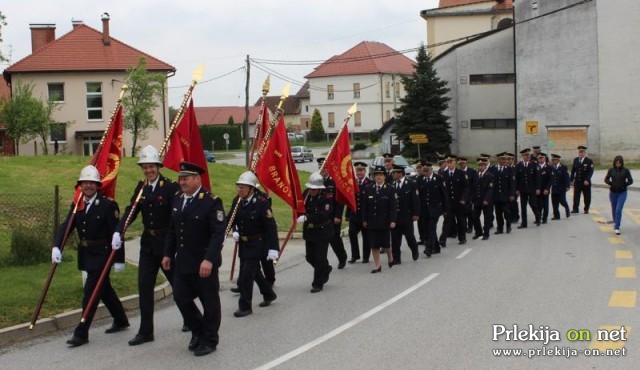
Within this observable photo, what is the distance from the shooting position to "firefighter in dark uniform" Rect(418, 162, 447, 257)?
50.3ft

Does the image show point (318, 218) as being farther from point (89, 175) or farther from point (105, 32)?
point (105, 32)

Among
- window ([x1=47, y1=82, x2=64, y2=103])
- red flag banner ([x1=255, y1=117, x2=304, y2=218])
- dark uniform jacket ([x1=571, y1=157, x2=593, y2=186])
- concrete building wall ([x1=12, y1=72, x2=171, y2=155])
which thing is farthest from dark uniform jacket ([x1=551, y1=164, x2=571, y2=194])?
window ([x1=47, y1=82, x2=64, y2=103])

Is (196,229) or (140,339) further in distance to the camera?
(140,339)

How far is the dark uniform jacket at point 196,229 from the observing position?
802 cm

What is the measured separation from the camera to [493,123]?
54219 millimetres

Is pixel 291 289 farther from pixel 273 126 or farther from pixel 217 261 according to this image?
pixel 217 261

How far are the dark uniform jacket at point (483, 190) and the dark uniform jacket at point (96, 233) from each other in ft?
33.6

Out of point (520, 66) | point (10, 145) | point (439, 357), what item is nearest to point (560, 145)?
point (520, 66)

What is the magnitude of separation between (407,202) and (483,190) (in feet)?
12.9

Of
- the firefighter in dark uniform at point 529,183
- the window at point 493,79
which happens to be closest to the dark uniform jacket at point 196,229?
the firefighter in dark uniform at point 529,183

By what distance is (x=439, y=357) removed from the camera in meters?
7.38

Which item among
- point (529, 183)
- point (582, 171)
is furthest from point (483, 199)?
point (582, 171)

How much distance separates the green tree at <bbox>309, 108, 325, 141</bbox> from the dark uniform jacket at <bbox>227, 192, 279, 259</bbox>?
89.3 m

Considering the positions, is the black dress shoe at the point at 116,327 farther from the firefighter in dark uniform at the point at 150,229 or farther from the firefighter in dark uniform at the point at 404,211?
the firefighter in dark uniform at the point at 404,211
